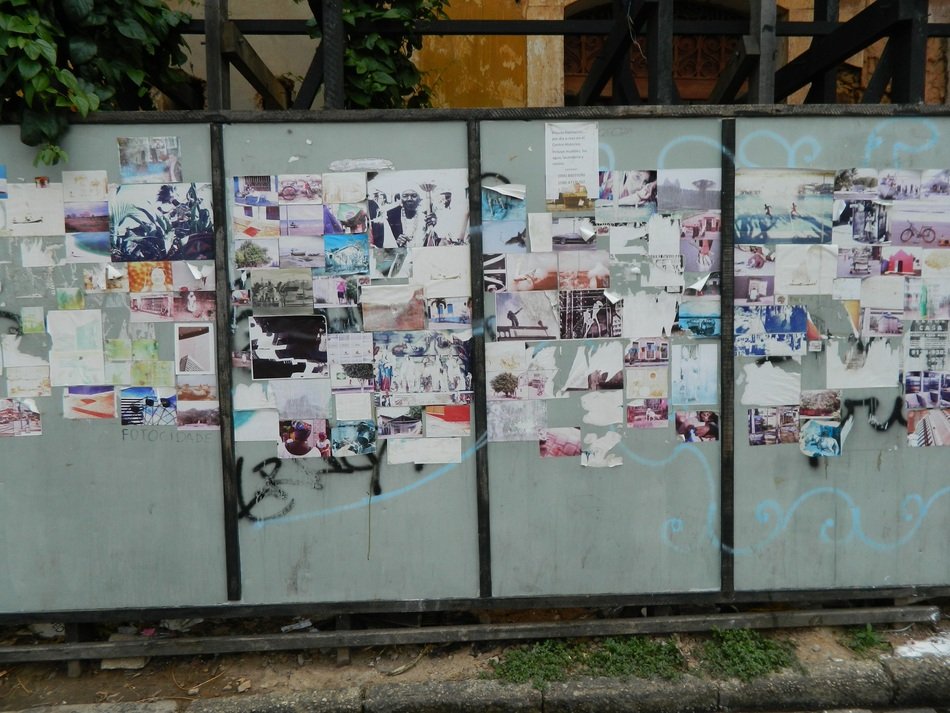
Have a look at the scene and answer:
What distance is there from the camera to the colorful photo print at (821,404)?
343 centimetres

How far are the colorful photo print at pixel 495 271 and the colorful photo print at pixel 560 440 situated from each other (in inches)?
31.1

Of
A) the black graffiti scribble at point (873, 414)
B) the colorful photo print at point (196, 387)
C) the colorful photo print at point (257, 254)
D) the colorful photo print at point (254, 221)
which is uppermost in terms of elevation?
the colorful photo print at point (254, 221)

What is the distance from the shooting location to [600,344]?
337cm

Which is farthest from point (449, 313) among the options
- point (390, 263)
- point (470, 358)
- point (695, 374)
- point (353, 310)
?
point (695, 374)

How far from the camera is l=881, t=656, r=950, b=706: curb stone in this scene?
326 centimetres

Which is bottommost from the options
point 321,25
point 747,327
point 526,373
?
point 526,373

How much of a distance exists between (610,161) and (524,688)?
9.07ft

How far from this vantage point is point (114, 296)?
128 inches

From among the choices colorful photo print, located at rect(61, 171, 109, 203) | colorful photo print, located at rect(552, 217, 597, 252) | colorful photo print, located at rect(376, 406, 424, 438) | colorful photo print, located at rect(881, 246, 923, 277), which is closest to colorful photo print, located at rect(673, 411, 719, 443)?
colorful photo print, located at rect(552, 217, 597, 252)

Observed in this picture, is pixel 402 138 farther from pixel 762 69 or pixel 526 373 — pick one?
pixel 762 69

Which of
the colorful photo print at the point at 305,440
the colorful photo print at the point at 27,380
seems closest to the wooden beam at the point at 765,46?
the colorful photo print at the point at 305,440

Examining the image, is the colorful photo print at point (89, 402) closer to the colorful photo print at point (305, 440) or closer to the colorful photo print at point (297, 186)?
the colorful photo print at point (305, 440)

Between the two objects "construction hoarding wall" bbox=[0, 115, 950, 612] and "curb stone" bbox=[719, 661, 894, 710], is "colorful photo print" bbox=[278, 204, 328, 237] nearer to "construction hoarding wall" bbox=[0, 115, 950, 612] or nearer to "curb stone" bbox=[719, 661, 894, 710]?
"construction hoarding wall" bbox=[0, 115, 950, 612]

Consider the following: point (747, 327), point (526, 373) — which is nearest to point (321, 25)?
point (526, 373)
